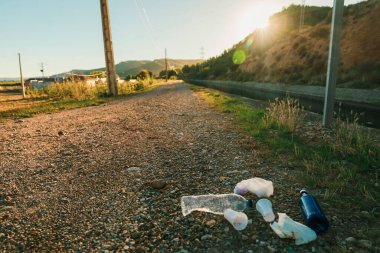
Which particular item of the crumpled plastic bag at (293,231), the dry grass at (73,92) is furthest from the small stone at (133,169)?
the dry grass at (73,92)

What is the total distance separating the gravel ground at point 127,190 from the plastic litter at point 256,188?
149 mm

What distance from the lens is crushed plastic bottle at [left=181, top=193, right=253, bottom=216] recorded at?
133 inches

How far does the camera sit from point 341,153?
209 inches

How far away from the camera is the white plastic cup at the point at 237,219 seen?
116 inches

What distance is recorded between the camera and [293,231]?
9.05ft

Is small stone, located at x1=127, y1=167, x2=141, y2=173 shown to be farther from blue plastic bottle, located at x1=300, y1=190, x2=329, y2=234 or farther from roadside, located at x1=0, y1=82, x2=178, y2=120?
roadside, located at x1=0, y1=82, x2=178, y2=120

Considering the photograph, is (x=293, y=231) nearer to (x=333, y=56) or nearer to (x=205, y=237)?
(x=205, y=237)

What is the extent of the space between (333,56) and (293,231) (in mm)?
6236

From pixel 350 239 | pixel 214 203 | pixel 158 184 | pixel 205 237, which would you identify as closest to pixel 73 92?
pixel 158 184

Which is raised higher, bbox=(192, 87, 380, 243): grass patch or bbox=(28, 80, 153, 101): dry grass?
bbox=(28, 80, 153, 101): dry grass

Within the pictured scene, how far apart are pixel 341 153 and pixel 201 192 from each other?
10.7 ft

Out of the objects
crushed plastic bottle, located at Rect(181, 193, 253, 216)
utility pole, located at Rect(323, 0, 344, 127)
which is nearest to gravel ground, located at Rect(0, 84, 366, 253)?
crushed plastic bottle, located at Rect(181, 193, 253, 216)

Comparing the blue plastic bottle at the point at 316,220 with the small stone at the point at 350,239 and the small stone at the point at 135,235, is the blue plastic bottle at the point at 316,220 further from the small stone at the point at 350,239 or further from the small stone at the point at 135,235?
the small stone at the point at 135,235

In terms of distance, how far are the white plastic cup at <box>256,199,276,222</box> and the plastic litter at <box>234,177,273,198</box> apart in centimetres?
34
